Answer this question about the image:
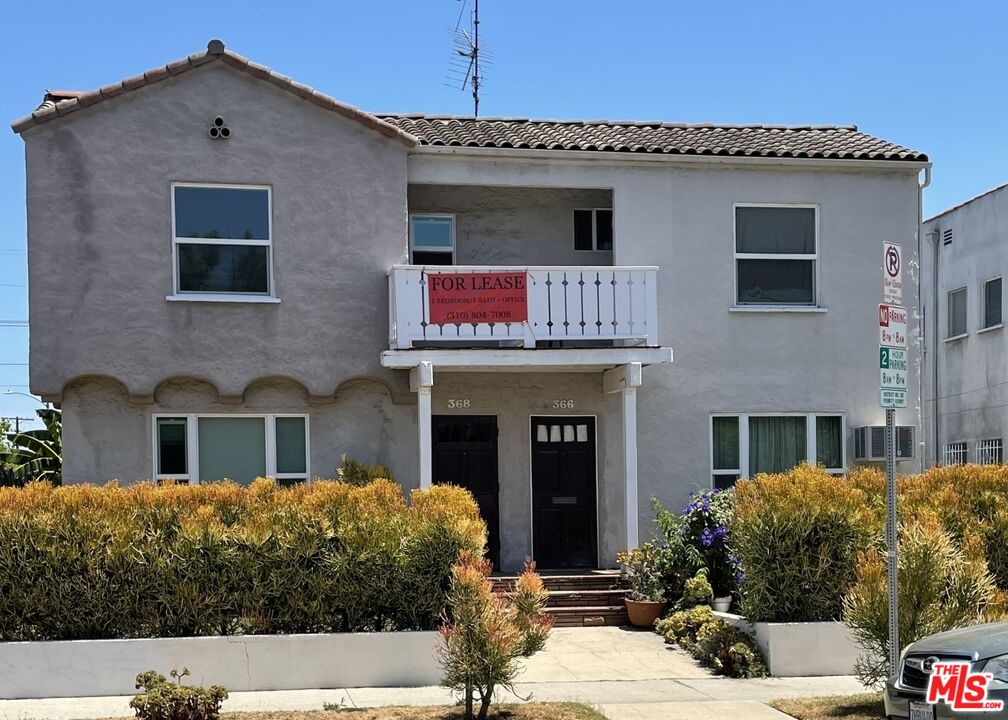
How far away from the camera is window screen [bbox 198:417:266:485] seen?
1608 cm

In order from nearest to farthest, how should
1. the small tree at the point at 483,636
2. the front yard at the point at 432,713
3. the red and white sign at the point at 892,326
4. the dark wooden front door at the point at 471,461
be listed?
the small tree at the point at 483,636, the red and white sign at the point at 892,326, the front yard at the point at 432,713, the dark wooden front door at the point at 471,461

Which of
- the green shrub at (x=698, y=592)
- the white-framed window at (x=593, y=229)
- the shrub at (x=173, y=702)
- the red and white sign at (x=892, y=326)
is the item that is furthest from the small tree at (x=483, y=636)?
the white-framed window at (x=593, y=229)

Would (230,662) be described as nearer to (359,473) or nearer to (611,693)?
(611,693)

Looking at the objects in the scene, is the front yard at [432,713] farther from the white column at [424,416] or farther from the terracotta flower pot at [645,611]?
the white column at [424,416]

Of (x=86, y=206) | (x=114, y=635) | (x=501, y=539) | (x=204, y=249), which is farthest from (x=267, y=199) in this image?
(x=114, y=635)

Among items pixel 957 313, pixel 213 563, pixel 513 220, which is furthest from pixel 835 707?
pixel 957 313

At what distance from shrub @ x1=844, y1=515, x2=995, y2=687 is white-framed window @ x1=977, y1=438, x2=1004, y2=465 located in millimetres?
16911

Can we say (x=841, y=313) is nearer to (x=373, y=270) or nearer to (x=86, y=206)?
(x=373, y=270)

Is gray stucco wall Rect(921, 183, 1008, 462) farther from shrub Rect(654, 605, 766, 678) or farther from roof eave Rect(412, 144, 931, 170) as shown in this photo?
shrub Rect(654, 605, 766, 678)

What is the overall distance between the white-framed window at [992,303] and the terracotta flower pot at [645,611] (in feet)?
47.2

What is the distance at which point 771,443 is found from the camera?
17.6m

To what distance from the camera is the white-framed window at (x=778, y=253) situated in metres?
17.7

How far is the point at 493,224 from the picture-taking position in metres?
18.2

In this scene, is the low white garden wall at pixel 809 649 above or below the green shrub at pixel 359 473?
below
